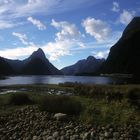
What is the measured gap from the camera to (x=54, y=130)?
14.4 m

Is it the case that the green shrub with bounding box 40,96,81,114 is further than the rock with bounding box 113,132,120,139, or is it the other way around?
the green shrub with bounding box 40,96,81,114

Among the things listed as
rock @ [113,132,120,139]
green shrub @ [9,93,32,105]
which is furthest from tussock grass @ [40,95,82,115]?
rock @ [113,132,120,139]

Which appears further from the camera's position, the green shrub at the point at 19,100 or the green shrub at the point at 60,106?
the green shrub at the point at 19,100

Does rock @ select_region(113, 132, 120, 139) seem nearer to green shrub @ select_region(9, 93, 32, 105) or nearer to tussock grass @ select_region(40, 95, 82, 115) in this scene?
tussock grass @ select_region(40, 95, 82, 115)

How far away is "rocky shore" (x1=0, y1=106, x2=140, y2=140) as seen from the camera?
13012 mm

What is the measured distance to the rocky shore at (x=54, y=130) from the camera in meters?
13.0

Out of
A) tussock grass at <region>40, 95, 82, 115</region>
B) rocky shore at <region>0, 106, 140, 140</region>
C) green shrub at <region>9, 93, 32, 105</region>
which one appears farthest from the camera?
green shrub at <region>9, 93, 32, 105</region>

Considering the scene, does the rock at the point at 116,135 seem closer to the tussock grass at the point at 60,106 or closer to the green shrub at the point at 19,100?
the tussock grass at the point at 60,106

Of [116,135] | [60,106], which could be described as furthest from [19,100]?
[116,135]

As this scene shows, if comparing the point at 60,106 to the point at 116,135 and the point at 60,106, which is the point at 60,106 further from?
the point at 116,135

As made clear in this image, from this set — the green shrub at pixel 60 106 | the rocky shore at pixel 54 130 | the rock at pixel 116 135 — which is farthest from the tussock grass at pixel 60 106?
the rock at pixel 116 135

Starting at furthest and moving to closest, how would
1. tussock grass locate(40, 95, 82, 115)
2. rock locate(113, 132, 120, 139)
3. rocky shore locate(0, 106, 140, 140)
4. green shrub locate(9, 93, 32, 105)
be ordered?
green shrub locate(9, 93, 32, 105) < tussock grass locate(40, 95, 82, 115) < rocky shore locate(0, 106, 140, 140) < rock locate(113, 132, 120, 139)

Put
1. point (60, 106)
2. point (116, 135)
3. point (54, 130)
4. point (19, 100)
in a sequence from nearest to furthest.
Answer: point (116, 135) → point (54, 130) → point (60, 106) → point (19, 100)

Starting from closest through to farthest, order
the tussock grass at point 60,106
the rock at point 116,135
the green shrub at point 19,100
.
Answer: the rock at point 116,135 → the tussock grass at point 60,106 → the green shrub at point 19,100
